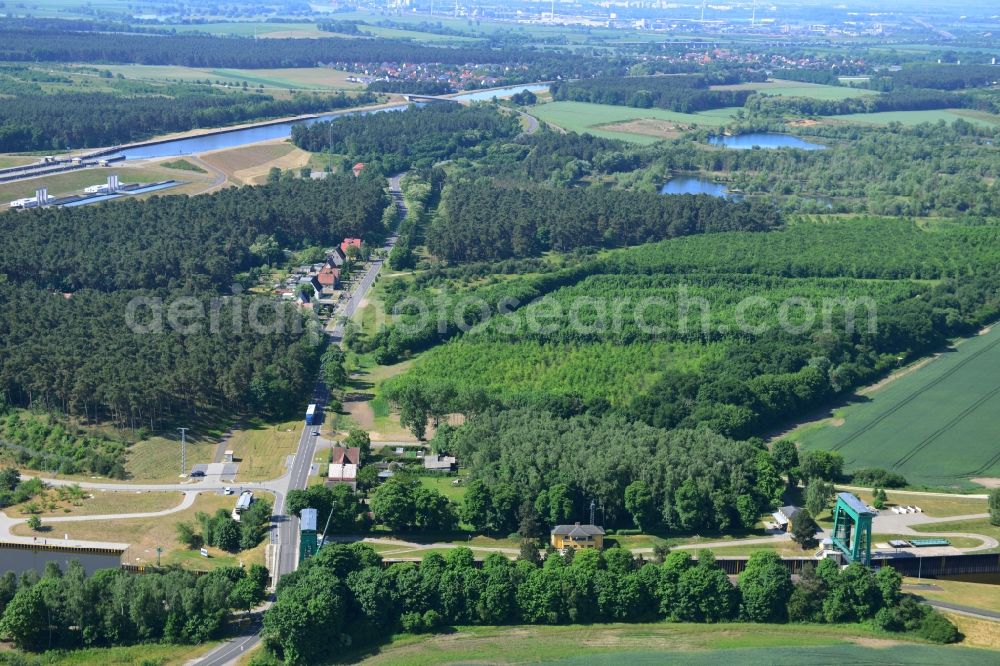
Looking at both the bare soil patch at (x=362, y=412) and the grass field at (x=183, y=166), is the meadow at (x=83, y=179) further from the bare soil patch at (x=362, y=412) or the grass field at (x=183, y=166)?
the bare soil patch at (x=362, y=412)

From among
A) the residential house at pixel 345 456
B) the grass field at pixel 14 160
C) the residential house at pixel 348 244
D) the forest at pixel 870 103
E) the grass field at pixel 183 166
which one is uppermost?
the forest at pixel 870 103

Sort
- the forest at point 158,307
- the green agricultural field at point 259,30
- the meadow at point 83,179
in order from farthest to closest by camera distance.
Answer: the green agricultural field at point 259,30, the meadow at point 83,179, the forest at point 158,307

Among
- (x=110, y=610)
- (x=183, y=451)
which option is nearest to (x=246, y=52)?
(x=183, y=451)

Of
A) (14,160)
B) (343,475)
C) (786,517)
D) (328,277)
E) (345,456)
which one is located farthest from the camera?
(14,160)

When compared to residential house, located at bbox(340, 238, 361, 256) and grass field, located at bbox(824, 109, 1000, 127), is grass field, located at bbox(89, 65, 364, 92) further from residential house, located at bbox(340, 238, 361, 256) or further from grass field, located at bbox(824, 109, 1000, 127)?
residential house, located at bbox(340, 238, 361, 256)

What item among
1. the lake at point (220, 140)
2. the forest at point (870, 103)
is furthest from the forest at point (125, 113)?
the forest at point (870, 103)

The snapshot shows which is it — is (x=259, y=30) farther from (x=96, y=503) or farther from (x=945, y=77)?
(x=96, y=503)
